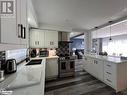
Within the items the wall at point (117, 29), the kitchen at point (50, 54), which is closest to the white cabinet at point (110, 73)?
the kitchen at point (50, 54)

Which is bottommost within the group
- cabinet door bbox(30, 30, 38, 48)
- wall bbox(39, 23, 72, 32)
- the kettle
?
the kettle

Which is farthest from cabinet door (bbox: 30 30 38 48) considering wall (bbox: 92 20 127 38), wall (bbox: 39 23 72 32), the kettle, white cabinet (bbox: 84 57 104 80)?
wall (bbox: 92 20 127 38)

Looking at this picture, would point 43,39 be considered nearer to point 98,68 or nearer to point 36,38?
point 36,38

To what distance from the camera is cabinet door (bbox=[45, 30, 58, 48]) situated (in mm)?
4111

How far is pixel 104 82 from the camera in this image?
3.18 meters

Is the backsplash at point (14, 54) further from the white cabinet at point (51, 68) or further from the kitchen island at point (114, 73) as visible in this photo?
the kitchen island at point (114, 73)

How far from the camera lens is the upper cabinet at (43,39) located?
3.90 metres

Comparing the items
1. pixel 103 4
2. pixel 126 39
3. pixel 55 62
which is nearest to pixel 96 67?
pixel 55 62

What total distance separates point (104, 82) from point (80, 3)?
2.81 metres

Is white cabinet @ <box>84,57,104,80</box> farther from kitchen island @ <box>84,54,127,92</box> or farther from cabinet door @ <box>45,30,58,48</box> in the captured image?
cabinet door @ <box>45,30,58,48</box>

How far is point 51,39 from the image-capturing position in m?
4.18

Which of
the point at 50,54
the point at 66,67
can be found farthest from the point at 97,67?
the point at 50,54

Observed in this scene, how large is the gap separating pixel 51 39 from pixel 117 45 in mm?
6762

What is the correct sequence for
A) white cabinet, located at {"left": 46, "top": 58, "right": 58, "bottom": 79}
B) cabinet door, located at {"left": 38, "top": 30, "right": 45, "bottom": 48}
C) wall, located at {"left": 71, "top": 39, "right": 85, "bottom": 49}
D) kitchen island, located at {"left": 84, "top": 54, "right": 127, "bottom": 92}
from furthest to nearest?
wall, located at {"left": 71, "top": 39, "right": 85, "bottom": 49}, cabinet door, located at {"left": 38, "top": 30, "right": 45, "bottom": 48}, white cabinet, located at {"left": 46, "top": 58, "right": 58, "bottom": 79}, kitchen island, located at {"left": 84, "top": 54, "right": 127, "bottom": 92}
